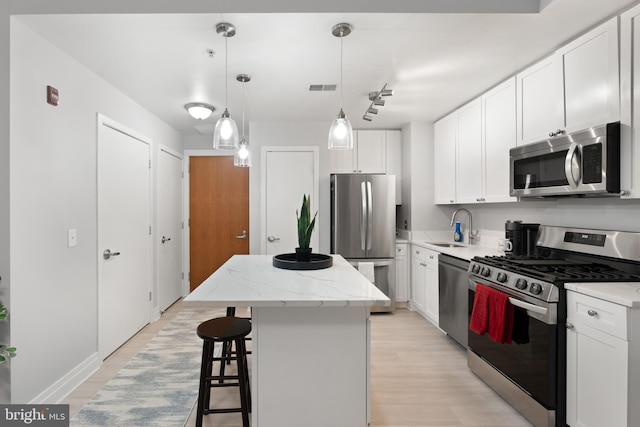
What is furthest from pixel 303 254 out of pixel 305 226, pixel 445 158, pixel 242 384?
pixel 445 158

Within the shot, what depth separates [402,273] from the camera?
4.37 meters

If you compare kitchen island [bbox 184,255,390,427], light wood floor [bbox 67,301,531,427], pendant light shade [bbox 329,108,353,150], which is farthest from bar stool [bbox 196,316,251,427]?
pendant light shade [bbox 329,108,353,150]

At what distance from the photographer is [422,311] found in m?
4.00

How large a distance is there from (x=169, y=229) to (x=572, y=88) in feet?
14.0

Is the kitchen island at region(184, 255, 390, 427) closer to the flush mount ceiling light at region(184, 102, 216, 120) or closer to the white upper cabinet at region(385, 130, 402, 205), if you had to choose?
the flush mount ceiling light at region(184, 102, 216, 120)

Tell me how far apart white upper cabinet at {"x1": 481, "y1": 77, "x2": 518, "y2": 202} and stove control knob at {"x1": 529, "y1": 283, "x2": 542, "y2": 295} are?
1079 millimetres

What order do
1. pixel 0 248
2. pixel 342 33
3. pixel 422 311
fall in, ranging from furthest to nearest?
pixel 422 311 < pixel 342 33 < pixel 0 248

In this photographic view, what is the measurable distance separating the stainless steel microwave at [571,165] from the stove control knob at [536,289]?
64 centimetres

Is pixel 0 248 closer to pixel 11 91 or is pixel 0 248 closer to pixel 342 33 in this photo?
pixel 11 91

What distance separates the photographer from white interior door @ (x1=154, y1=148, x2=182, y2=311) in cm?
413

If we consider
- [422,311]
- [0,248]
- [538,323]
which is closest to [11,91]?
[0,248]

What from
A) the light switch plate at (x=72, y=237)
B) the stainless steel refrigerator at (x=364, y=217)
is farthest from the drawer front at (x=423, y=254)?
the light switch plate at (x=72, y=237)

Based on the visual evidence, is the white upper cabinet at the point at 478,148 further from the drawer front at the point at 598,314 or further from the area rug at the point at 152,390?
the area rug at the point at 152,390

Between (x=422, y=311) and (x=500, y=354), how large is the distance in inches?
68.1
